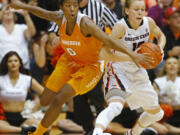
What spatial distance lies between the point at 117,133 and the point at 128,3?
248 cm

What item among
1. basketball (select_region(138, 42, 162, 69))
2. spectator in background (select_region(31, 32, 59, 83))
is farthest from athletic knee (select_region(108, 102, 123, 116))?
spectator in background (select_region(31, 32, 59, 83))

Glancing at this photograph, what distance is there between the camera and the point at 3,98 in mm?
6824

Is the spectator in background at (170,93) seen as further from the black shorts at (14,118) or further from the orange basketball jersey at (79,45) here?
the orange basketball jersey at (79,45)

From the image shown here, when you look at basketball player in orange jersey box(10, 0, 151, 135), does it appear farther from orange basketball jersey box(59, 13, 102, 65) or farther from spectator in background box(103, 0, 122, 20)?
spectator in background box(103, 0, 122, 20)

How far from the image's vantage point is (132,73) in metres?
5.21

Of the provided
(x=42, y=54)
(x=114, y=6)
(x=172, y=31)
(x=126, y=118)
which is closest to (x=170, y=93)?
(x=126, y=118)

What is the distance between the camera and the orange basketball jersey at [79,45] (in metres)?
5.10

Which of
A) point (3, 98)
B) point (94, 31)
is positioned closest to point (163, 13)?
point (3, 98)

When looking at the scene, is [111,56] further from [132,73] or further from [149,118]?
[149,118]

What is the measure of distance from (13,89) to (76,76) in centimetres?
198

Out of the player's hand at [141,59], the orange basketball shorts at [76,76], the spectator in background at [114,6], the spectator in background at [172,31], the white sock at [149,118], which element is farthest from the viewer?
the spectator in background at [172,31]

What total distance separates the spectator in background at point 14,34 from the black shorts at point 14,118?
1.19 meters

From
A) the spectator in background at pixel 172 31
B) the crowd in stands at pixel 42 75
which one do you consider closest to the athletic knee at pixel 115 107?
the crowd in stands at pixel 42 75

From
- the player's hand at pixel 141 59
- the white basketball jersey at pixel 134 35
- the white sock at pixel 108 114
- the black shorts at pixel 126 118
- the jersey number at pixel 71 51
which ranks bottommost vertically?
the black shorts at pixel 126 118
